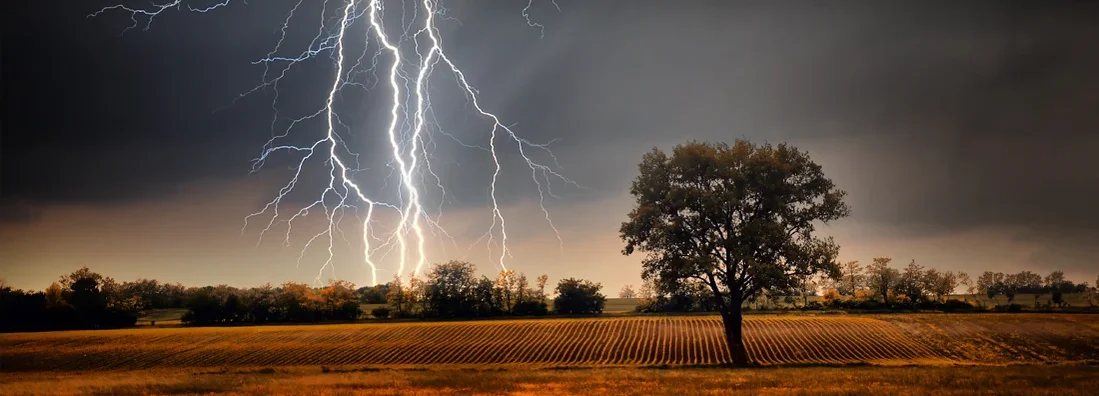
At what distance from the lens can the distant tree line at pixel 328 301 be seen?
74.1 meters

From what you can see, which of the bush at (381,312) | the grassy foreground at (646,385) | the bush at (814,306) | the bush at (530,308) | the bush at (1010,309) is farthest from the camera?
the bush at (381,312)

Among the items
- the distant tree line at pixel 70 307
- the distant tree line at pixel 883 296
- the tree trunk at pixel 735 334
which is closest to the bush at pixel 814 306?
the distant tree line at pixel 883 296

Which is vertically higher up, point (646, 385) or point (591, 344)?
point (646, 385)

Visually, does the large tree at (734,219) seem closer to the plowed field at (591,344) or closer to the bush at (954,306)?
the plowed field at (591,344)

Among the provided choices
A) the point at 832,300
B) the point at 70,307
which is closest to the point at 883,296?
the point at 832,300

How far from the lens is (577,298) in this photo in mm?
81375

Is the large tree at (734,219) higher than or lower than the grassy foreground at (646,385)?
higher

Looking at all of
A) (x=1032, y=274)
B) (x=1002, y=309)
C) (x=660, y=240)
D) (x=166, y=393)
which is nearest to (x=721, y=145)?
(x=660, y=240)

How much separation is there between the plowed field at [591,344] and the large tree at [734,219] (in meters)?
5.64

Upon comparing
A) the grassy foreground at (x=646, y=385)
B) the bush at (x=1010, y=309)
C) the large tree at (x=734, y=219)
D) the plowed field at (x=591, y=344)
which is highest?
the large tree at (x=734, y=219)

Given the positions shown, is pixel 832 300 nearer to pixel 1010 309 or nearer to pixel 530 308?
pixel 1010 309

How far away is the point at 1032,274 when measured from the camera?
147500 millimetres

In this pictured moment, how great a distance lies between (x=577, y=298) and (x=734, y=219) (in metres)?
52.4

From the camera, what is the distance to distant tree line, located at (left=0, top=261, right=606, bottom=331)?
74125 millimetres
